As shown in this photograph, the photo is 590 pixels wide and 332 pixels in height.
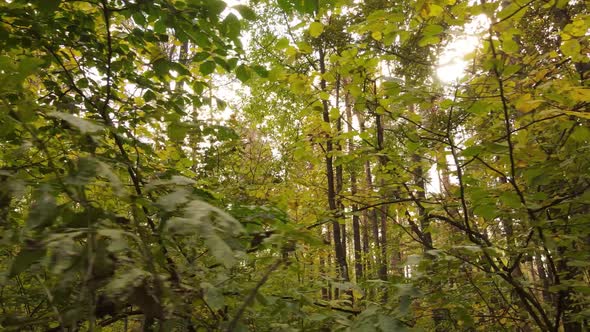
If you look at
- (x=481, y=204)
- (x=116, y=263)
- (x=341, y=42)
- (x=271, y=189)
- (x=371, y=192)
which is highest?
(x=341, y=42)

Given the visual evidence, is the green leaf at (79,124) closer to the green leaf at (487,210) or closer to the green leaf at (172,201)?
the green leaf at (172,201)

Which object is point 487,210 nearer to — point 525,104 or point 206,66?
point 525,104

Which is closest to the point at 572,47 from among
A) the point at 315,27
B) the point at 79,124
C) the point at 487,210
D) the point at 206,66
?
the point at 487,210

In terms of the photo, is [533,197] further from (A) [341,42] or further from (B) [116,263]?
(A) [341,42]

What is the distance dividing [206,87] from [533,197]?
7.65 ft

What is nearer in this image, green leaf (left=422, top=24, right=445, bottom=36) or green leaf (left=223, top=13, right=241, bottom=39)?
green leaf (left=422, top=24, right=445, bottom=36)

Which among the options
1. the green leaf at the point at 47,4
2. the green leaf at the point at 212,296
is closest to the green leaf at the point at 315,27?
the green leaf at the point at 47,4

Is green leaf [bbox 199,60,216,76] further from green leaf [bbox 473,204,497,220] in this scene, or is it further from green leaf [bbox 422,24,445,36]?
green leaf [bbox 473,204,497,220]

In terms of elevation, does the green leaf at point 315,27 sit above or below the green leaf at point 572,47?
above

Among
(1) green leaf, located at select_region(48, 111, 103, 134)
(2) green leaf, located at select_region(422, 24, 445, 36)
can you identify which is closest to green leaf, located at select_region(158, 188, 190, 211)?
(1) green leaf, located at select_region(48, 111, 103, 134)

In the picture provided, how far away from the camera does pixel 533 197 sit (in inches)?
85.3

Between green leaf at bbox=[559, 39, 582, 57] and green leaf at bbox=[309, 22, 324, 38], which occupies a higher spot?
green leaf at bbox=[309, 22, 324, 38]

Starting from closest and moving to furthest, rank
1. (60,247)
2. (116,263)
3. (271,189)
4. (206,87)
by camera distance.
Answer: (60,247), (116,263), (206,87), (271,189)

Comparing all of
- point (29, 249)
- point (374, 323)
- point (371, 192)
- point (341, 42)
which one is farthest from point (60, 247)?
point (341, 42)
